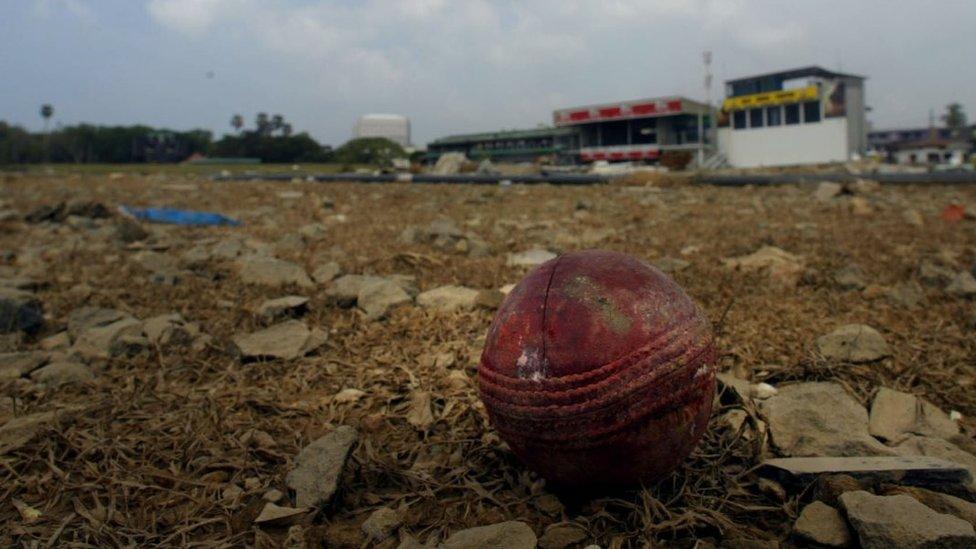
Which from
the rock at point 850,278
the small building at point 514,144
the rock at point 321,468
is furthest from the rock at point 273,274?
the small building at point 514,144

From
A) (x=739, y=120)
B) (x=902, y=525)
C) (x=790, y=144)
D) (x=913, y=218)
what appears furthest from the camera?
(x=739, y=120)

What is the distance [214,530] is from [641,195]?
42.3ft

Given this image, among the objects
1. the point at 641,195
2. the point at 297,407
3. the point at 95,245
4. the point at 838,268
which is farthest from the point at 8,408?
the point at 641,195

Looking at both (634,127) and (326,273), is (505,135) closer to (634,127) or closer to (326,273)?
(634,127)

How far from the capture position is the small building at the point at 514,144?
6656 centimetres

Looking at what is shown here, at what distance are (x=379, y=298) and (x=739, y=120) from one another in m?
48.6

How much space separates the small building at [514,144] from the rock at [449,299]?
2338 inches

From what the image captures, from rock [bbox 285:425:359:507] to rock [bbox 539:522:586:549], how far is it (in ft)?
2.97

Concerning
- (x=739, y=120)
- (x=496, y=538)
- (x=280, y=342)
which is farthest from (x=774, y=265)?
(x=739, y=120)

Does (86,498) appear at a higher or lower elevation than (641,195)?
lower

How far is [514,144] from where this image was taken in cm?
7138

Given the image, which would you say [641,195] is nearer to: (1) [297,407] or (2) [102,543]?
(1) [297,407]

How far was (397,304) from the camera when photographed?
534cm

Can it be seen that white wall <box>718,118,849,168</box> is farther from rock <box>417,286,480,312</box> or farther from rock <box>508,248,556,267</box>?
rock <box>417,286,480,312</box>
